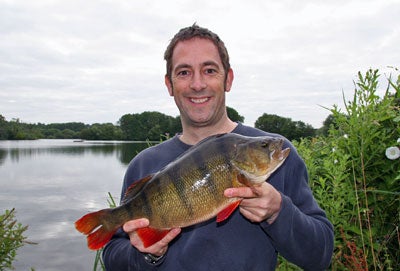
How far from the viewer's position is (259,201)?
2.23 metres

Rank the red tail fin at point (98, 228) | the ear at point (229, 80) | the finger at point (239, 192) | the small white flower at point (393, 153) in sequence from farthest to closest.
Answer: the small white flower at point (393, 153), the ear at point (229, 80), the red tail fin at point (98, 228), the finger at point (239, 192)

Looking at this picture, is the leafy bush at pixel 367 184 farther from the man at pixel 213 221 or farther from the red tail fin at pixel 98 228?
the red tail fin at pixel 98 228

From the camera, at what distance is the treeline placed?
189ft

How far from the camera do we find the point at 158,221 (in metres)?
2.40

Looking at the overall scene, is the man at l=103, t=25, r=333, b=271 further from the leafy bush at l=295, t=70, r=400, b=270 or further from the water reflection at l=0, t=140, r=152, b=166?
the water reflection at l=0, t=140, r=152, b=166

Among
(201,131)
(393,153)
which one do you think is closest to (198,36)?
(201,131)

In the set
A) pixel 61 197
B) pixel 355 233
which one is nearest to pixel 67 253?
pixel 61 197

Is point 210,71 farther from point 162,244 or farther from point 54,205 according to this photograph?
point 54,205

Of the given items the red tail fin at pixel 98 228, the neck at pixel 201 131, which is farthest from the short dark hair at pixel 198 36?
the red tail fin at pixel 98 228

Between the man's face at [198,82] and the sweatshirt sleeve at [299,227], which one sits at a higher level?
the man's face at [198,82]

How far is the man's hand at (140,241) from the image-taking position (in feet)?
7.75

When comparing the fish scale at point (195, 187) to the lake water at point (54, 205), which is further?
the lake water at point (54, 205)

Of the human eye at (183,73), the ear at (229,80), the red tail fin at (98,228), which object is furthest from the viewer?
the ear at (229,80)

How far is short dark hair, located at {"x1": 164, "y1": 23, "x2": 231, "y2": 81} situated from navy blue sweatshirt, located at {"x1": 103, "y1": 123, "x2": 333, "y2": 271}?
102cm
